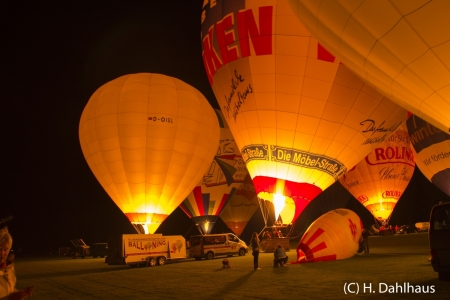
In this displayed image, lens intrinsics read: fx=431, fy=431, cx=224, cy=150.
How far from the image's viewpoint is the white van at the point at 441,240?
22.2 ft

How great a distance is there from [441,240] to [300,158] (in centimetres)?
527

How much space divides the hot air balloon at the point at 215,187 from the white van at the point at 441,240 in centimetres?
1769

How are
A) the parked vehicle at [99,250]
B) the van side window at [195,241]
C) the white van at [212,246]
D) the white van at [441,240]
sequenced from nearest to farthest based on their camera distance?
the white van at [441,240]
the white van at [212,246]
the van side window at [195,241]
the parked vehicle at [99,250]

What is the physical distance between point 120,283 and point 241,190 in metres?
20.1

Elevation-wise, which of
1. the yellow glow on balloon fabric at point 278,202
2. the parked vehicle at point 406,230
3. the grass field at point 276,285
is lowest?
the parked vehicle at point 406,230

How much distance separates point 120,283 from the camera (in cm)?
915

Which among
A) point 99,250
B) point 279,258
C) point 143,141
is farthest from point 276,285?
point 99,250

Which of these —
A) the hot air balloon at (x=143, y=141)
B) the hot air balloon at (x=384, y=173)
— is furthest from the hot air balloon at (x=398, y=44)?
the hot air balloon at (x=384, y=173)

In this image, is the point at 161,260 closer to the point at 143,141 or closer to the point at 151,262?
the point at 151,262

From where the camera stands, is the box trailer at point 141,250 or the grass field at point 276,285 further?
the box trailer at point 141,250

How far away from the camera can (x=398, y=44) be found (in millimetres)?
5996

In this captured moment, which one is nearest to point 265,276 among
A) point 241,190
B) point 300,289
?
point 300,289

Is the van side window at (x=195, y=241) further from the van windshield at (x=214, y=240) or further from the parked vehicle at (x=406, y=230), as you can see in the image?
the parked vehicle at (x=406, y=230)

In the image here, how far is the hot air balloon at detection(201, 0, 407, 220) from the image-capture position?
1109 cm
